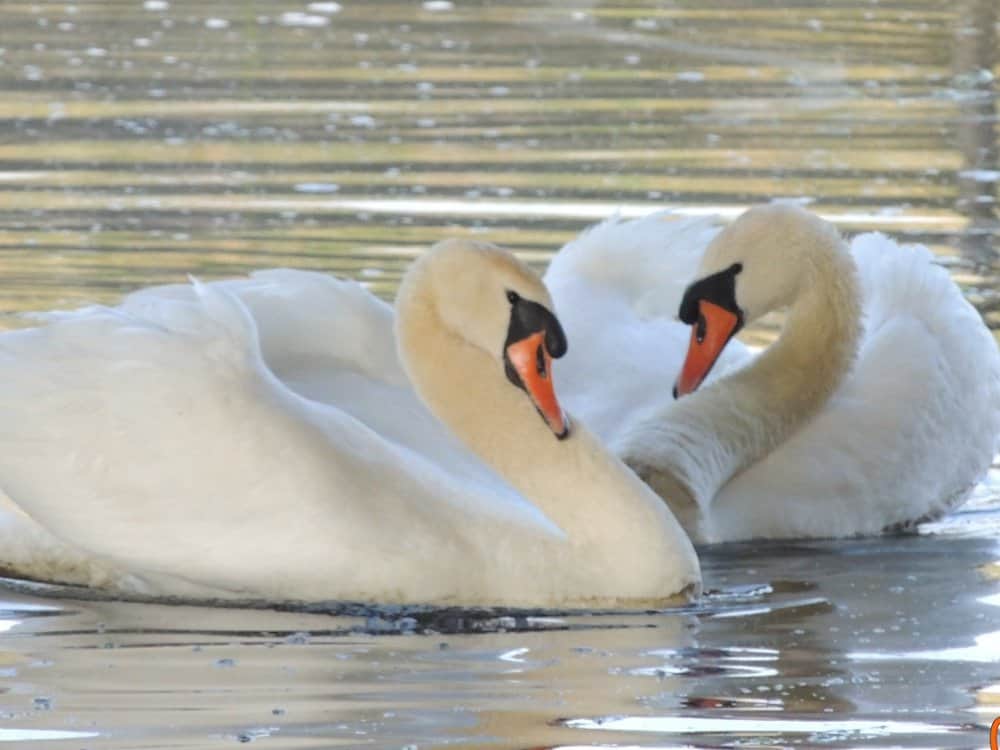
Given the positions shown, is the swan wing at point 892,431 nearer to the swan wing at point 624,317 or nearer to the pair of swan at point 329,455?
the pair of swan at point 329,455

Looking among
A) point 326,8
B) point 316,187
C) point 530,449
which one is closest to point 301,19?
point 326,8

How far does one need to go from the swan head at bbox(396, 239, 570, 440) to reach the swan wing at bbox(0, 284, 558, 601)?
35 cm

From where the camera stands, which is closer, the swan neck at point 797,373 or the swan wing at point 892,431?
the swan wing at point 892,431

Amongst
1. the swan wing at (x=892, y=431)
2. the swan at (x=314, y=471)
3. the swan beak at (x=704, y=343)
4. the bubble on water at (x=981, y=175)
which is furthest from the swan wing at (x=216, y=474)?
the bubble on water at (x=981, y=175)

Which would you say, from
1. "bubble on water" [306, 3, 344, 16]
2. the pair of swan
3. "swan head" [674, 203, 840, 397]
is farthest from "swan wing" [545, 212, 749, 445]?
"bubble on water" [306, 3, 344, 16]

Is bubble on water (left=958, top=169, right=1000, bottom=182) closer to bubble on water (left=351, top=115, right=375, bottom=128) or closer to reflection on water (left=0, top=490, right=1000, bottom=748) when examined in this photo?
bubble on water (left=351, top=115, right=375, bottom=128)

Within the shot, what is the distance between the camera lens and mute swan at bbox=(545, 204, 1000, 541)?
7672 millimetres

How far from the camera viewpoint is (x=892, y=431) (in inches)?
314

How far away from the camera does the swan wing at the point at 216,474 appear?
633 centimetres

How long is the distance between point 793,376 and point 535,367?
5.75ft

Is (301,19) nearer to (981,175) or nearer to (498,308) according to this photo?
(981,175)

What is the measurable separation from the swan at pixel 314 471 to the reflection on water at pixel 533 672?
4.4 inches

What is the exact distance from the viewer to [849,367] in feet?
26.4

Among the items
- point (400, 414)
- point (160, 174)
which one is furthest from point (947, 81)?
point (400, 414)
